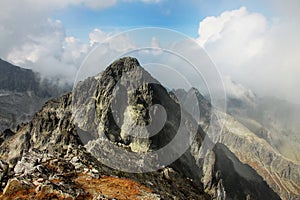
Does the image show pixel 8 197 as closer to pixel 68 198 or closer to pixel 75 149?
pixel 68 198

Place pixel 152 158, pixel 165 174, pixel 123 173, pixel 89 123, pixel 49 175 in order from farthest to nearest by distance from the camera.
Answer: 1. pixel 89 123
2. pixel 152 158
3. pixel 165 174
4. pixel 123 173
5. pixel 49 175

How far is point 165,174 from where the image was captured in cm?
7644

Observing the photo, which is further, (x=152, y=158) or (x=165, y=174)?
(x=152, y=158)

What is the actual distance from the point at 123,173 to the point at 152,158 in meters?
18.9

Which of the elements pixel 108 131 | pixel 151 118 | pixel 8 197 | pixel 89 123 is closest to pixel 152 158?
pixel 151 118

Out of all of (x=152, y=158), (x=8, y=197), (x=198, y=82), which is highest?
(x=198, y=82)

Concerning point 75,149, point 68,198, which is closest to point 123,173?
point 75,149

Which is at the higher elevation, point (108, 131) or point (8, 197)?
point (108, 131)

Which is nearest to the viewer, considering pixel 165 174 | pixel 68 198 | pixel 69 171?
pixel 68 198

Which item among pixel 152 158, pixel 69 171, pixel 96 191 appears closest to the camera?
pixel 96 191

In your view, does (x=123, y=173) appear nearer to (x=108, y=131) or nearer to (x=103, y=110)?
(x=108, y=131)

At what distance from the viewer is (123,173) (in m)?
64.5

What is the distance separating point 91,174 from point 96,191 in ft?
22.3

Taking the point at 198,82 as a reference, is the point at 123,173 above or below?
below
